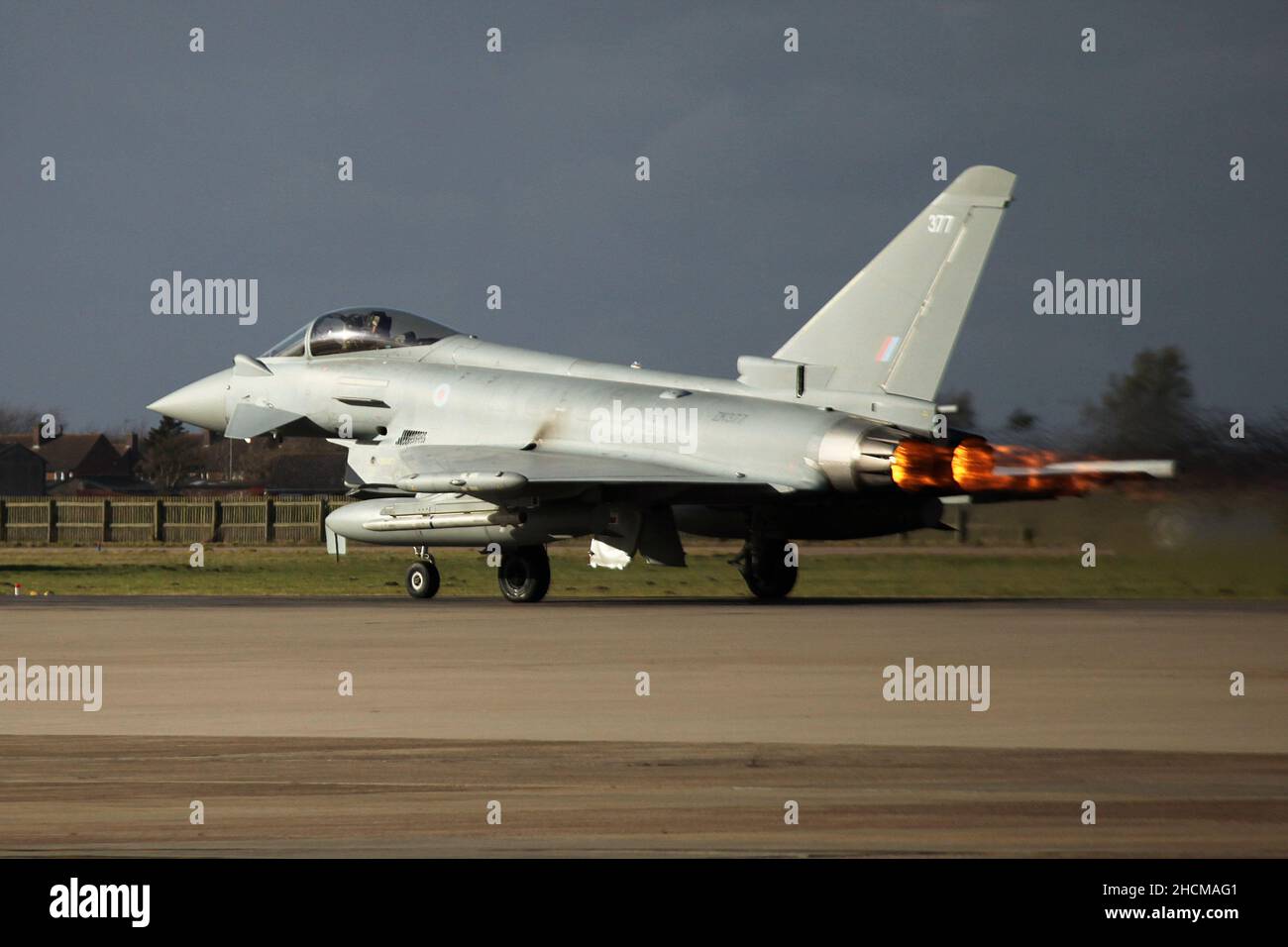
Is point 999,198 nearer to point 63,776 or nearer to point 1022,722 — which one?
point 1022,722

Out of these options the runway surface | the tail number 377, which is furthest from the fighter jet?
the runway surface

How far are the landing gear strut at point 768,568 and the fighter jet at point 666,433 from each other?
0.09 feet

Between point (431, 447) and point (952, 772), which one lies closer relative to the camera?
point (952, 772)

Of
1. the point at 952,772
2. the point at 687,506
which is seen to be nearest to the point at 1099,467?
the point at 687,506

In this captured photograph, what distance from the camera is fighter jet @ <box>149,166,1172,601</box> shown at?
70.4ft

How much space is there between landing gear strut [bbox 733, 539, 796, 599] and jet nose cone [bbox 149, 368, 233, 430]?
897 cm

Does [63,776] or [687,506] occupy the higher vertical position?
[687,506]

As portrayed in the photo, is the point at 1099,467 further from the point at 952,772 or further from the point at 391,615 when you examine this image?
the point at 952,772

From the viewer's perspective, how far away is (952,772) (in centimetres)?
923

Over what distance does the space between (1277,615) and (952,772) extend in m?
12.7

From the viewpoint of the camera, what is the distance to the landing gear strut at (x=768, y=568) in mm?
24672
